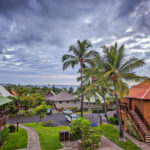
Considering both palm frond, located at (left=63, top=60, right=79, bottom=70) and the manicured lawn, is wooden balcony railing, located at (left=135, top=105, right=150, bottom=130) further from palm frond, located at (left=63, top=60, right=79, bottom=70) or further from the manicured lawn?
palm frond, located at (left=63, top=60, right=79, bottom=70)

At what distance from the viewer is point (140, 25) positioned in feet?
53.9

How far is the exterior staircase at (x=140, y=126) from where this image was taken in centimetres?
1451

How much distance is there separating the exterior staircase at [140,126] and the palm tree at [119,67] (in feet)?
7.37

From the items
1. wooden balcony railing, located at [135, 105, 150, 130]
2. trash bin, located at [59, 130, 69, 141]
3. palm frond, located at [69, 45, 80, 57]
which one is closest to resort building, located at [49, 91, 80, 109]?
palm frond, located at [69, 45, 80, 57]

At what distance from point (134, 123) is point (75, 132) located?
8258 millimetres

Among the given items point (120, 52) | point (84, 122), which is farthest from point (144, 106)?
point (84, 122)

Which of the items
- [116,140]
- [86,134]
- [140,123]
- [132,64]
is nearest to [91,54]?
[132,64]

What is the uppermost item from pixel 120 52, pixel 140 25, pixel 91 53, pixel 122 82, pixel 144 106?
pixel 140 25

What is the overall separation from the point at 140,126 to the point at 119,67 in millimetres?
7420

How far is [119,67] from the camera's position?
619 inches

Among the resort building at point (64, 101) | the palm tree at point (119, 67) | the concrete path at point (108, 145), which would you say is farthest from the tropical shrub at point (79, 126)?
the resort building at point (64, 101)

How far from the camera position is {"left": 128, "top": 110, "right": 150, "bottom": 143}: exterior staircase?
14511mm

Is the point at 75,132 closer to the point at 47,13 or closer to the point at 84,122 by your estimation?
the point at 84,122

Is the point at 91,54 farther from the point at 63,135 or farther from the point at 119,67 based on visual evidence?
the point at 63,135
